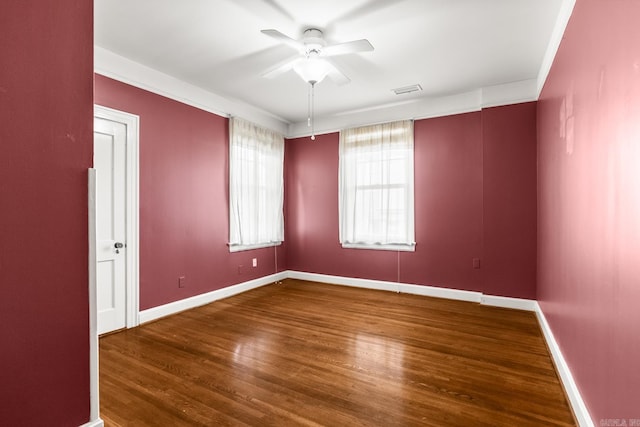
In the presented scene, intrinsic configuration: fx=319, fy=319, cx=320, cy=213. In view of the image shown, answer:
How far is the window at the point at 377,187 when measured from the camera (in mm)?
4711

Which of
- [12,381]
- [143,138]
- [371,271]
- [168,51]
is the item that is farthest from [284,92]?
[12,381]

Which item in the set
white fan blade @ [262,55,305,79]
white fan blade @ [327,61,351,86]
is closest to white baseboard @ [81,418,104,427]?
white fan blade @ [262,55,305,79]

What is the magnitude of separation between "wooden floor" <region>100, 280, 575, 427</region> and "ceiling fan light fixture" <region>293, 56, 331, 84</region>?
2.52 metres

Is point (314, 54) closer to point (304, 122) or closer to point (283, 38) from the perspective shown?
point (283, 38)

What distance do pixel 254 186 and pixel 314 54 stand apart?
2.46 m

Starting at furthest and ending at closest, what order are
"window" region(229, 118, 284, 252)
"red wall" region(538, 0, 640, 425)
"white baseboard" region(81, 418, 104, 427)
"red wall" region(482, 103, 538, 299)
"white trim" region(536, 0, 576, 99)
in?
"window" region(229, 118, 284, 252), "red wall" region(482, 103, 538, 299), "white trim" region(536, 0, 576, 99), "white baseboard" region(81, 418, 104, 427), "red wall" region(538, 0, 640, 425)

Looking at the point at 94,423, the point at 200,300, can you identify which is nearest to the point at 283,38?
the point at 94,423

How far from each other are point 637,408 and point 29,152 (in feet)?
8.79

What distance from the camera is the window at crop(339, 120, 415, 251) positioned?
15.5 feet

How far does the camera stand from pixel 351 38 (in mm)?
2889

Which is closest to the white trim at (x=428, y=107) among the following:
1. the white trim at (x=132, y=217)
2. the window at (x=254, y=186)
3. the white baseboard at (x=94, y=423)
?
the window at (x=254, y=186)

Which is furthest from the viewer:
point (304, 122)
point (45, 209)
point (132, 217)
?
point (304, 122)

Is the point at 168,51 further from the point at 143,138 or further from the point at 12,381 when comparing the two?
the point at 12,381

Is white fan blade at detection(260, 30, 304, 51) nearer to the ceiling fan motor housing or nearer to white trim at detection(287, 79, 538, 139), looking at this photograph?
the ceiling fan motor housing
